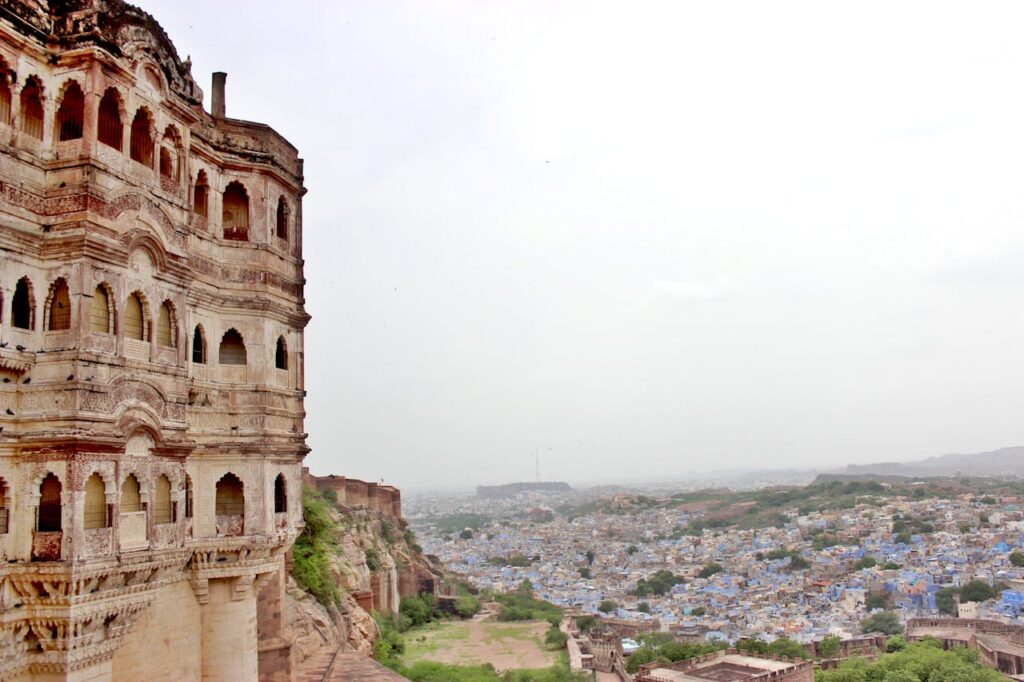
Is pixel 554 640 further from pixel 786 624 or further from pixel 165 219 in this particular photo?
pixel 165 219

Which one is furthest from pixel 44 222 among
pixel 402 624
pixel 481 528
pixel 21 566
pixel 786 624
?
pixel 481 528

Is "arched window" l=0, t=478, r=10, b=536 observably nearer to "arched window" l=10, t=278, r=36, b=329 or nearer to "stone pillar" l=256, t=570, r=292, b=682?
"arched window" l=10, t=278, r=36, b=329

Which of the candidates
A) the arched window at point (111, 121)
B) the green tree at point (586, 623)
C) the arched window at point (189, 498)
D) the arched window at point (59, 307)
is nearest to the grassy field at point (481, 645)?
the green tree at point (586, 623)

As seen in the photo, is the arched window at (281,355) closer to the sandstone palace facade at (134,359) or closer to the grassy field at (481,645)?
the sandstone palace facade at (134,359)

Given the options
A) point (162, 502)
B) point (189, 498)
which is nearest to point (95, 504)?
point (162, 502)

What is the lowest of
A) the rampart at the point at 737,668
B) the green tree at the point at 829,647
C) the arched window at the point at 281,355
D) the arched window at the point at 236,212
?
the green tree at the point at 829,647

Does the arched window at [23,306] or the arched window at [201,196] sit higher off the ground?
the arched window at [201,196]

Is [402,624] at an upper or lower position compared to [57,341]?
lower
